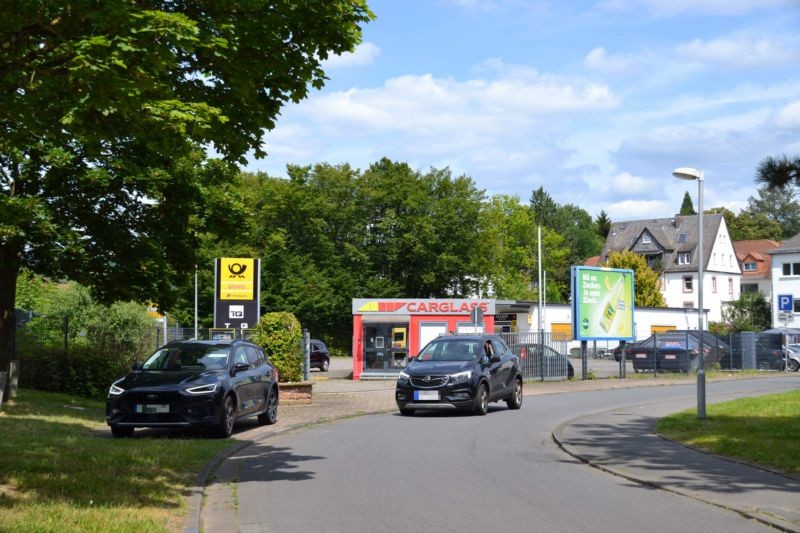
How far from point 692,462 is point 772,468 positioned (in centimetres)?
114

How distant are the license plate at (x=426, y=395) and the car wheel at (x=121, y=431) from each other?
717 centimetres

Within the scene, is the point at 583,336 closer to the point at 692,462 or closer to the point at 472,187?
the point at 692,462

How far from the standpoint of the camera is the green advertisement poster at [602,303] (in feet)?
123

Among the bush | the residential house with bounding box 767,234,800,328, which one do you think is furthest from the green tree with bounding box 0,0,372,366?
the residential house with bounding box 767,234,800,328

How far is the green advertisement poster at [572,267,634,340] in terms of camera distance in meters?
37.5

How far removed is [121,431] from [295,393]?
8361 millimetres

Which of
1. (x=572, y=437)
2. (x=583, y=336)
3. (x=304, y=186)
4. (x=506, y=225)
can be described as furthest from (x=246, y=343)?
(x=506, y=225)

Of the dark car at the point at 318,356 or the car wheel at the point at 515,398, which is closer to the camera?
the car wheel at the point at 515,398

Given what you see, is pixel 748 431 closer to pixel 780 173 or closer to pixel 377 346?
pixel 780 173

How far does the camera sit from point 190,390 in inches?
594

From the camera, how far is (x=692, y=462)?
41.9 ft

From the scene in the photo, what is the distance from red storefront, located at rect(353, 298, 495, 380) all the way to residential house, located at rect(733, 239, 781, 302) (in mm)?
70715

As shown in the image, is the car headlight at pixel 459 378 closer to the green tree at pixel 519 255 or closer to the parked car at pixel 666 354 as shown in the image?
the parked car at pixel 666 354

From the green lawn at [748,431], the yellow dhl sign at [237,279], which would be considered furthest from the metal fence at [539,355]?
the green lawn at [748,431]
